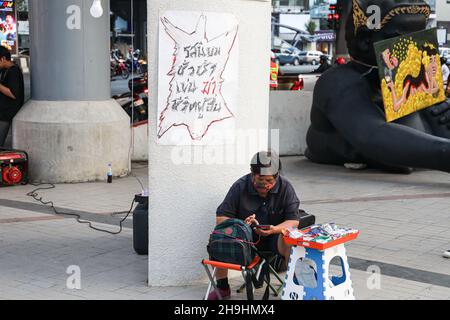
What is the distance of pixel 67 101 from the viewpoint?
34.3ft

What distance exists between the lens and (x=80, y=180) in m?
10.4

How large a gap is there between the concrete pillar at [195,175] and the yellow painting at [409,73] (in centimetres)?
519

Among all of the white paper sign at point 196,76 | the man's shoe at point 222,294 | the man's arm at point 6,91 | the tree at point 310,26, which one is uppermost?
the tree at point 310,26

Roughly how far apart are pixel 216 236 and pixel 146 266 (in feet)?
4.40

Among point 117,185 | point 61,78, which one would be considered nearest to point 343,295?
point 117,185

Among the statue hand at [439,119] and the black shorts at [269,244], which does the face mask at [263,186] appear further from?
the statue hand at [439,119]

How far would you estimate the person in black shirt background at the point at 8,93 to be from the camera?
11.1 m

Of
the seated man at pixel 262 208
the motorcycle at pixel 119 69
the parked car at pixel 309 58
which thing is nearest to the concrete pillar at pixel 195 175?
the seated man at pixel 262 208

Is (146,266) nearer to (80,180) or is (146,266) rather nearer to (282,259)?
(282,259)

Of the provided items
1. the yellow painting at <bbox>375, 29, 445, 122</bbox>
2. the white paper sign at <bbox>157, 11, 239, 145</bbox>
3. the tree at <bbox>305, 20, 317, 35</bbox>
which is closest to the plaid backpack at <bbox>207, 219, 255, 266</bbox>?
the white paper sign at <bbox>157, 11, 239, 145</bbox>

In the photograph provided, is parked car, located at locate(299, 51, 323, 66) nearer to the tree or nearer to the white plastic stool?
the tree

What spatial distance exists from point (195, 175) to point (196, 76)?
77 cm

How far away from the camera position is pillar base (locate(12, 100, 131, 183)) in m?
10.3

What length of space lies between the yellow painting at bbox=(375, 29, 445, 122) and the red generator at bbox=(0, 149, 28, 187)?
5.20 meters
